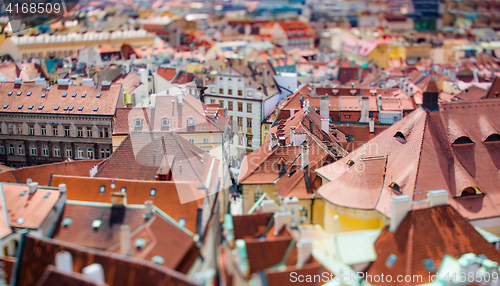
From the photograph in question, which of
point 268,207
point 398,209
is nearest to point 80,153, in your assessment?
point 268,207

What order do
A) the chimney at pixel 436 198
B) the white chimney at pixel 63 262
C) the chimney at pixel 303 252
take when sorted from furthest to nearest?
the chimney at pixel 436 198, the chimney at pixel 303 252, the white chimney at pixel 63 262

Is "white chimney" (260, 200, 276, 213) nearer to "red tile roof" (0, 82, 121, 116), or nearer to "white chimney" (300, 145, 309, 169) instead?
"white chimney" (300, 145, 309, 169)

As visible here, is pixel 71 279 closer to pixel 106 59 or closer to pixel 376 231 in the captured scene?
pixel 376 231

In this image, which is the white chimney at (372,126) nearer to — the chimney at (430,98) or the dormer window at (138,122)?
the chimney at (430,98)

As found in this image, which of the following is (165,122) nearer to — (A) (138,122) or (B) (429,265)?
(A) (138,122)

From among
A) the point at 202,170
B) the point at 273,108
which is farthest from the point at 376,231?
the point at 273,108

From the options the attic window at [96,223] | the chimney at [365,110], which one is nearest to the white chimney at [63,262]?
the attic window at [96,223]
